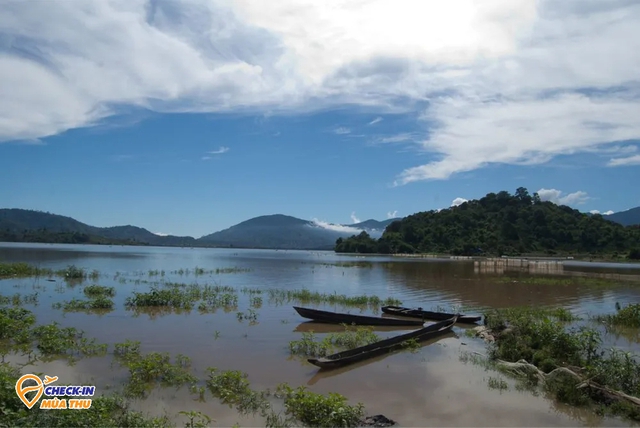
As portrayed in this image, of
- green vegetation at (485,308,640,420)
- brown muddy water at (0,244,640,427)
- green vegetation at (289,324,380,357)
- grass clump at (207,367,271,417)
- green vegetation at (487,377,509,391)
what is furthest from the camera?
green vegetation at (289,324,380,357)

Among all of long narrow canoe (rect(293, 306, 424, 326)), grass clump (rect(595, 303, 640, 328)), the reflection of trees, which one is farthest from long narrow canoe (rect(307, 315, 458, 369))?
the reflection of trees

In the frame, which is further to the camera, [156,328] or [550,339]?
[156,328]

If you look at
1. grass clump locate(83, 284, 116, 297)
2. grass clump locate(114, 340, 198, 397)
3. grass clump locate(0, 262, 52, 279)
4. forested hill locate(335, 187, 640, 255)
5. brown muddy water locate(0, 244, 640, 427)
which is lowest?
brown muddy water locate(0, 244, 640, 427)

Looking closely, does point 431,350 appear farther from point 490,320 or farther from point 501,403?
point 501,403

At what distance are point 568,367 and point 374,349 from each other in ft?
16.1

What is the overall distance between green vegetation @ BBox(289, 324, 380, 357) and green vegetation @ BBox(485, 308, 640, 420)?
4.05 meters

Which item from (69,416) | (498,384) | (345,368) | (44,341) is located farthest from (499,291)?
(69,416)

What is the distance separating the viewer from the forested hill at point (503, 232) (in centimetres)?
11050

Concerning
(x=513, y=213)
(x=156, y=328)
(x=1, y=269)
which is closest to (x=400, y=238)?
(x=513, y=213)

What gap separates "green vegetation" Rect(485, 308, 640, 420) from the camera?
9315 millimetres

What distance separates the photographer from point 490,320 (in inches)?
672

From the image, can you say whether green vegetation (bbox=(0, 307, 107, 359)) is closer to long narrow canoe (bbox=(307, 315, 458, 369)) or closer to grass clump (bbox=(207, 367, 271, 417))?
grass clump (bbox=(207, 367, 271, 417))

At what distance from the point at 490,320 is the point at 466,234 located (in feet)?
375

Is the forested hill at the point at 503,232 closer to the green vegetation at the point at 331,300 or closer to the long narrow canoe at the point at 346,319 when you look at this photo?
the green vegetation at the point at 331,300
